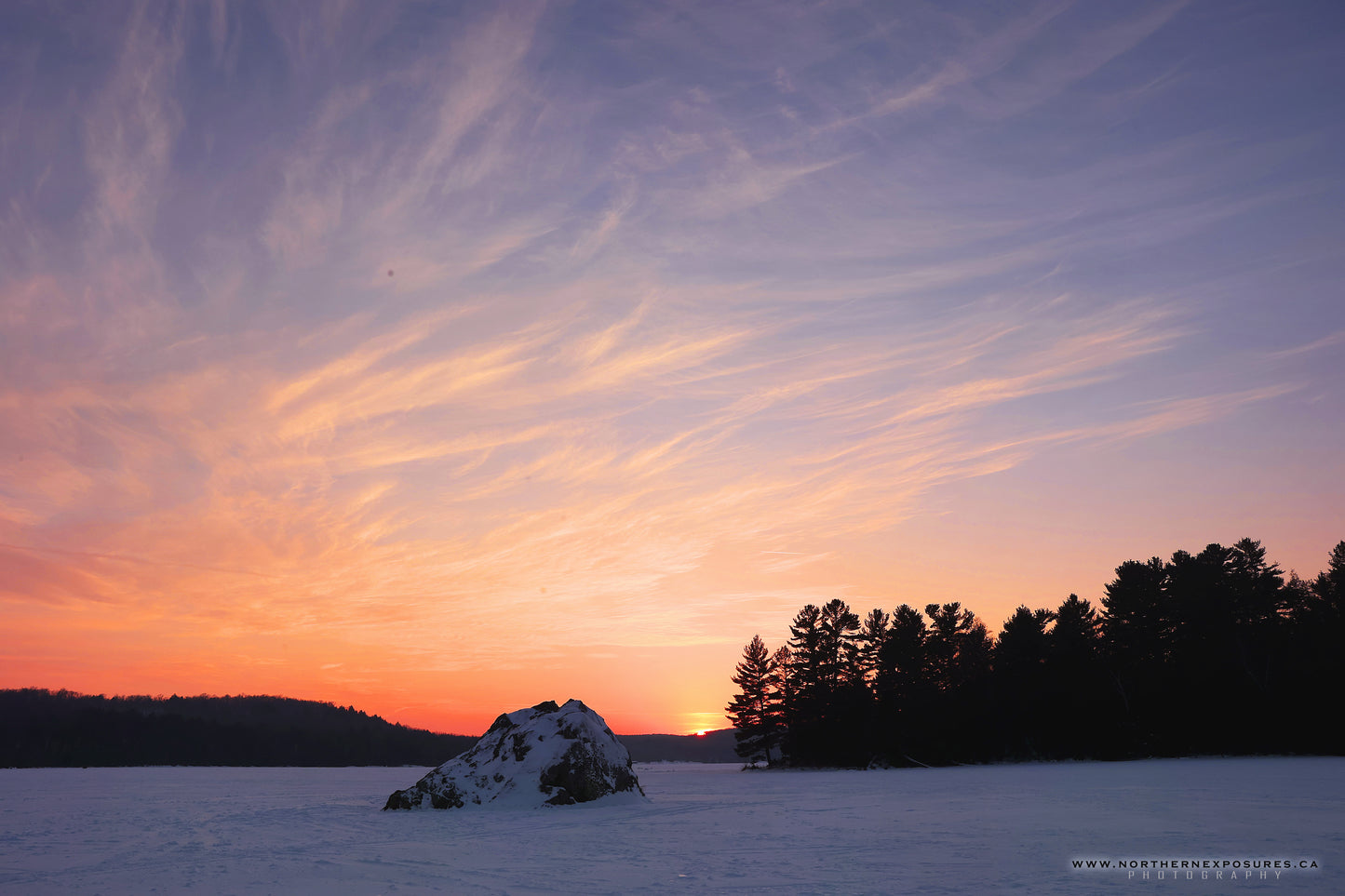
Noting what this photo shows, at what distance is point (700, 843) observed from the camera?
1616cm

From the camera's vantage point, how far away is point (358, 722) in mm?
138500

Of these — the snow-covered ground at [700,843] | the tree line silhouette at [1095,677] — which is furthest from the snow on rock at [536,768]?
the tree line silhouette at [1095,677]

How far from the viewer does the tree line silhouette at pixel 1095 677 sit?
55938mm

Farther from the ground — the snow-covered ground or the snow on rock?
the snow on rock

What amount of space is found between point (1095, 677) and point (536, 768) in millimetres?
51723

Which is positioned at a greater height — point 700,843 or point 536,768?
point 536,768

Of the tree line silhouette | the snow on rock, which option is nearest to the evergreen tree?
the tree line silhouette

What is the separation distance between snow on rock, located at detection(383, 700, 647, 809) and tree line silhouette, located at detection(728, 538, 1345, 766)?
42490 millimetres

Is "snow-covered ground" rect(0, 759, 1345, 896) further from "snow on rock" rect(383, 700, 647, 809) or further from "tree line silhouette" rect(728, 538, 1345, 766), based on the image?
"tree line silhouette" rect(728, 538, 1345, 766)

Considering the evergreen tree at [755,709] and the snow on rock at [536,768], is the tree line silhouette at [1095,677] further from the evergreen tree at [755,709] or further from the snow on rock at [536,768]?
the snow on rock at [536,768]

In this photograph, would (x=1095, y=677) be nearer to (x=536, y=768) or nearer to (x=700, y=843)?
(x=536, y=768)

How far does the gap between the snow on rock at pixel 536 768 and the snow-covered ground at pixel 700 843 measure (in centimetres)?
105

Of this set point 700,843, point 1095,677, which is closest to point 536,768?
point 700,843

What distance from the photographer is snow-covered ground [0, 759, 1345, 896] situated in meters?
11.2
